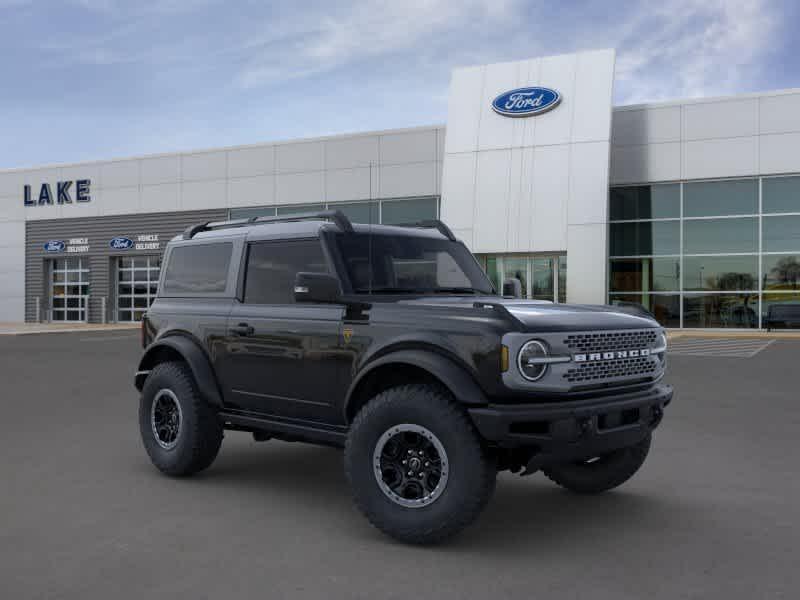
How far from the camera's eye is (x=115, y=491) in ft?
19.1

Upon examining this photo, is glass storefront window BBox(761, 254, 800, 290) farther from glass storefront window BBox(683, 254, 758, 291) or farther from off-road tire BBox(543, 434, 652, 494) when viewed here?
off-road tire BBox(543, 434, 652, 494)

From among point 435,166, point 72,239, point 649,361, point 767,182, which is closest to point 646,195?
point 767,182

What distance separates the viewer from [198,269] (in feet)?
21.5

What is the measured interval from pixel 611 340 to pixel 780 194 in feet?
81.8

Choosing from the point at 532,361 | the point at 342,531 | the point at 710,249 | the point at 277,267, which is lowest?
the point at 342,531

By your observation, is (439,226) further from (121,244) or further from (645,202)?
(121,244)

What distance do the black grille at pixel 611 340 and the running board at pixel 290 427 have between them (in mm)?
1538

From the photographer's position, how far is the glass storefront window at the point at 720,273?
27.2m

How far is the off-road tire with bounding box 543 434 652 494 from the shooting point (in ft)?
18.4

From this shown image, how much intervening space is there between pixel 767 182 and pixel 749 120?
2.12 m

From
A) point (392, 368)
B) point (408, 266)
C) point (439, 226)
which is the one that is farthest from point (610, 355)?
point (439, 226)

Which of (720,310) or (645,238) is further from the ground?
(645,238)

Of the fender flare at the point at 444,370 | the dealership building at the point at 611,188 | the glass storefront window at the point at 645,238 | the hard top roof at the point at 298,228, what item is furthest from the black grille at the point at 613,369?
the glass storefront window at the point at 645,238

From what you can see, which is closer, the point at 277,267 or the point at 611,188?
the point at 277,267
